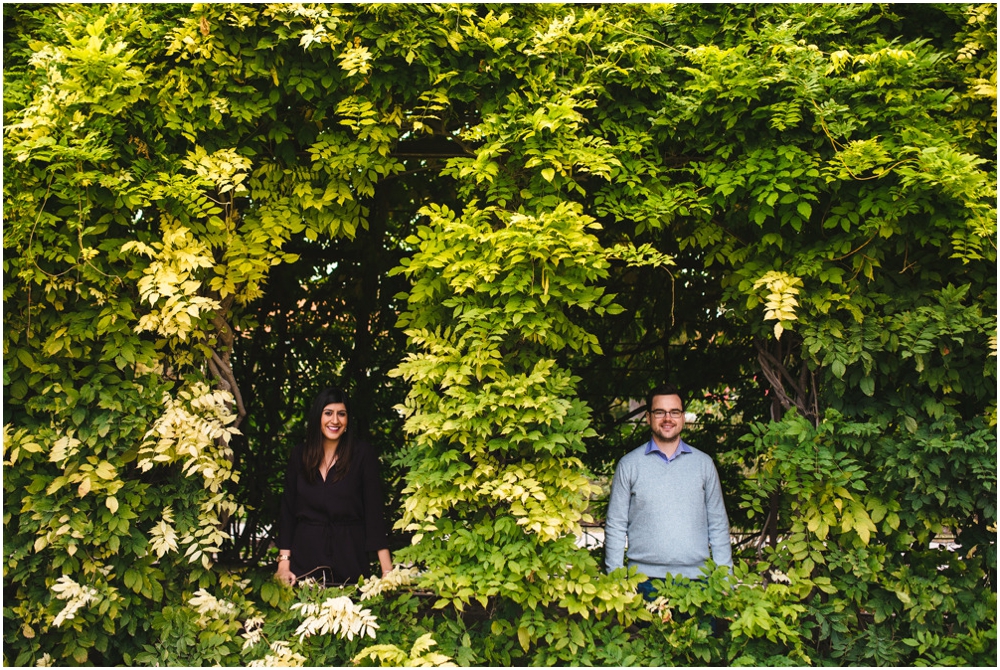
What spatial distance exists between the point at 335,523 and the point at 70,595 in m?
1.13

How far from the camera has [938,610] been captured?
3062 mm

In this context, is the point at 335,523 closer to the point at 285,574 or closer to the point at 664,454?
the point at 285,574

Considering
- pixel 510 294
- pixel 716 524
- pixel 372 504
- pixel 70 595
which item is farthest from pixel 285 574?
pixel 716 524

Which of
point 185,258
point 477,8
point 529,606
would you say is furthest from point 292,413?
point 477,8

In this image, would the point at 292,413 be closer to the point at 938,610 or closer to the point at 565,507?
the point at 565,507

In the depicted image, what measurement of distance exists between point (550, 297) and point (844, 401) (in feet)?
4.73

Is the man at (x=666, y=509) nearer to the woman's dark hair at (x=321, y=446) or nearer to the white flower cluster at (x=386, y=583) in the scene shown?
the white flower cluster at (x=386, y=583)

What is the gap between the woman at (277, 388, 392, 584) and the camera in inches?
133

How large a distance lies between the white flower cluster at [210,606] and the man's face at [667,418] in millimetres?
2158

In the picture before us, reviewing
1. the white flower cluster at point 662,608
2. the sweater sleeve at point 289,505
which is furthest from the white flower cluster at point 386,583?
the white flower cluster at point 662,608

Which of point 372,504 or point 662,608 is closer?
point 662,608

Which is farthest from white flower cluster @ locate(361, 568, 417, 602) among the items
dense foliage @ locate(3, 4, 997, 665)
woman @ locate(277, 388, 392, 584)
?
woman @ locate(277, 388, 392, 584)

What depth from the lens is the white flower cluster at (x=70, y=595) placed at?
295cm

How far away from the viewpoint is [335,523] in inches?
134
